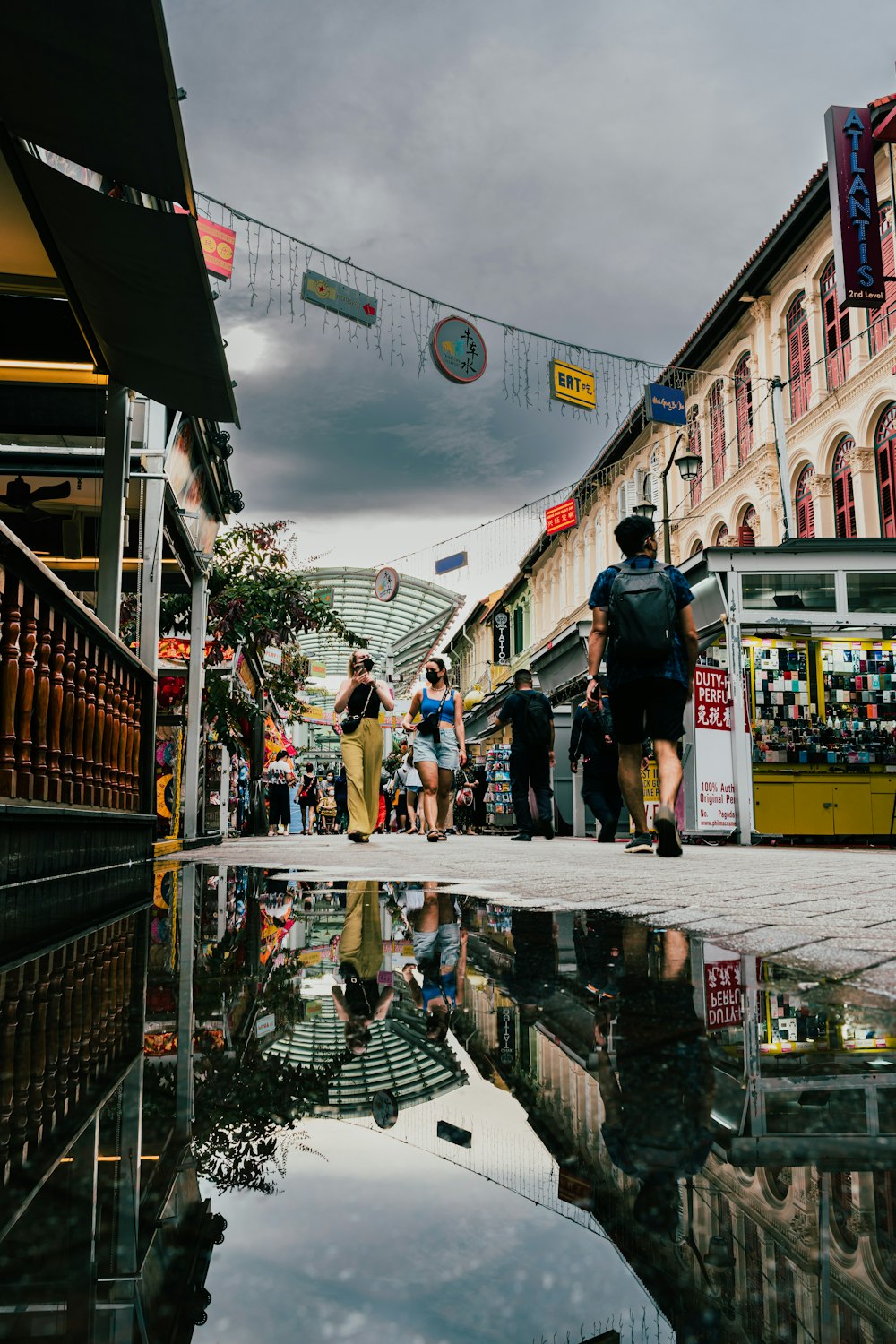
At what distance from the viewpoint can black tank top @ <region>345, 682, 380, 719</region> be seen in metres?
10.0

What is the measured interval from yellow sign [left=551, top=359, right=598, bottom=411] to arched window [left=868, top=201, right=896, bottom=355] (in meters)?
6.00

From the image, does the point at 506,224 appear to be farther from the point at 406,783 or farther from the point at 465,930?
the point at 465,930

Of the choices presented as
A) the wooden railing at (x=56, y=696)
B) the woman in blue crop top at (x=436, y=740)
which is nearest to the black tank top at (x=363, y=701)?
the woman in blue crop top at (x=436, y=740)

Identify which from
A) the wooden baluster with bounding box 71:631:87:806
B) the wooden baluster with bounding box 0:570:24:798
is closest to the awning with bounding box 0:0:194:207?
the wooden baluster with bounding box 0:570:24:798

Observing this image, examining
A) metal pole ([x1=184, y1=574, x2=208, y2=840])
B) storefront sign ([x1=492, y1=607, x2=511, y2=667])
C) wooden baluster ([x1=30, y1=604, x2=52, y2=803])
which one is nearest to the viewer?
wooden baluster ([x1=30, y1=604, x2=52, y2=803])

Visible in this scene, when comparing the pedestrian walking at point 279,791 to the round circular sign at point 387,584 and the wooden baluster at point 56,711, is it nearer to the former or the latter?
the round circular sign at point 387,584

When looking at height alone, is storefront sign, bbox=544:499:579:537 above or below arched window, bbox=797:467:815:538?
above

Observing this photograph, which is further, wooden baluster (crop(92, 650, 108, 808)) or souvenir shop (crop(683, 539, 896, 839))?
souvenir shop (crop(683, 539, 896, 839))

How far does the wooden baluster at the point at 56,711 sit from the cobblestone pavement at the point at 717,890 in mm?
1644

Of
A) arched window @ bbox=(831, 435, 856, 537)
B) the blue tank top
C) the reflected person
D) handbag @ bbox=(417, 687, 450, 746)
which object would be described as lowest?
the reflected person

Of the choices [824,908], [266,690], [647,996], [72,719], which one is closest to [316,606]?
[266,690]

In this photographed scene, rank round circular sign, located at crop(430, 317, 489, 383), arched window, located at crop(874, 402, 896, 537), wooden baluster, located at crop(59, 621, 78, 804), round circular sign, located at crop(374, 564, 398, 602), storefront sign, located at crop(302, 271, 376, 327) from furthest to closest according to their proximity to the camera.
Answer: round circular sign, located at crop(374, 564, 398, 602)
arched window, located at crop(874, 402, 896, 537)
round circular sign, located at crop(430, 317, 489, 383)
storefront sign, located at crop(302, 271, 376, 327)
wooden baluster, located at crop(59, 621, 78, 804)

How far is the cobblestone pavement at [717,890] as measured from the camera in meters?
2.44

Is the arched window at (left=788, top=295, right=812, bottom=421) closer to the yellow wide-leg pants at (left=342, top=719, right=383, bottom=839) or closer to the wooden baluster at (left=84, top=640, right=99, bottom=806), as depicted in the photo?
the yellow wide-leg pants at (left=342, top=719, right=383, bottom=839)
